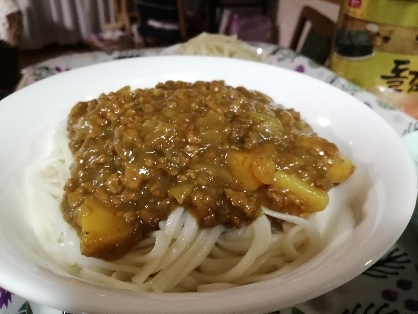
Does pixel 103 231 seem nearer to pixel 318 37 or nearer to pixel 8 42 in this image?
pixel 318 37

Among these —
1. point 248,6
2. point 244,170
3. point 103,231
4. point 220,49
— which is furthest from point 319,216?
point 248,6

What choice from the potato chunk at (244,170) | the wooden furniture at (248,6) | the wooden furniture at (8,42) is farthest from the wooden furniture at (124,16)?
the potato chunk at (244,170)

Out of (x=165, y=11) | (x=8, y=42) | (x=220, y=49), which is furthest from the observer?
(x=165, y=11)

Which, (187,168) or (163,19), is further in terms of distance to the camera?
(163,19)

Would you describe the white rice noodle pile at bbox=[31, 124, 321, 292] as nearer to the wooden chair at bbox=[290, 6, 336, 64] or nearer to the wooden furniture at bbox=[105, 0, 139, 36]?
the wooden chair at bbox=[290, 6, 336, 64]

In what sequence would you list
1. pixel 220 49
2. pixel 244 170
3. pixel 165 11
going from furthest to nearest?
1. pixel 165 11
2. pixel 220 49
3. pixel 244 170

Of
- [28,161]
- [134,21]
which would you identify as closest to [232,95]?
[28,161]
